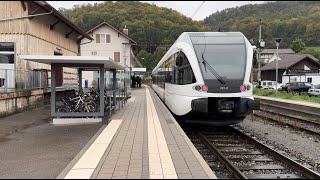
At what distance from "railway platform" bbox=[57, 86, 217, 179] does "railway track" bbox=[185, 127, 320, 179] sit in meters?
0.70

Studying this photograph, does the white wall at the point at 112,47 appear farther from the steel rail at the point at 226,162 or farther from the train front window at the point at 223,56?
the steel rail at the point at 226,162

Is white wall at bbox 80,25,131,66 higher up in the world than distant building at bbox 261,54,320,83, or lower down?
higher up

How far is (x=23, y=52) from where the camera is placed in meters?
17.5

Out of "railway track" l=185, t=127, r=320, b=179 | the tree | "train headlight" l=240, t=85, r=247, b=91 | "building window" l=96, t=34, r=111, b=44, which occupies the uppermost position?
"building window" l=96, t=34, r=111, b=44

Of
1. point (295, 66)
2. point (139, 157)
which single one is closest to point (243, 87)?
point (139, 157)

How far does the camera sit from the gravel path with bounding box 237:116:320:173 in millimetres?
8312

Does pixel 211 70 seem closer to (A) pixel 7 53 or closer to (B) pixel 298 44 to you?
(A) pixel 7 53

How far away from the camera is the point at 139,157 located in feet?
20.8

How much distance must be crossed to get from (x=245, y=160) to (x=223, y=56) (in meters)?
3.79

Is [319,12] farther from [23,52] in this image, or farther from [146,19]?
[146,19]

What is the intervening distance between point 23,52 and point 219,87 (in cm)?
1155

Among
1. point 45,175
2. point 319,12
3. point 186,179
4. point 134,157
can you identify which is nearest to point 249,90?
Result: point 134,157

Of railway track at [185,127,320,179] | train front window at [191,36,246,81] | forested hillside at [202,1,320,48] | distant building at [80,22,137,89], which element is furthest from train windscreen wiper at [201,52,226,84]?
distant building at [80,22,137,89]

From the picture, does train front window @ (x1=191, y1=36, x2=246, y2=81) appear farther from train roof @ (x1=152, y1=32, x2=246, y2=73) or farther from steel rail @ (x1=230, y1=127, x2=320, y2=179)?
steel rail @ (x1=230, y1=127, x2=320, y2=179)
